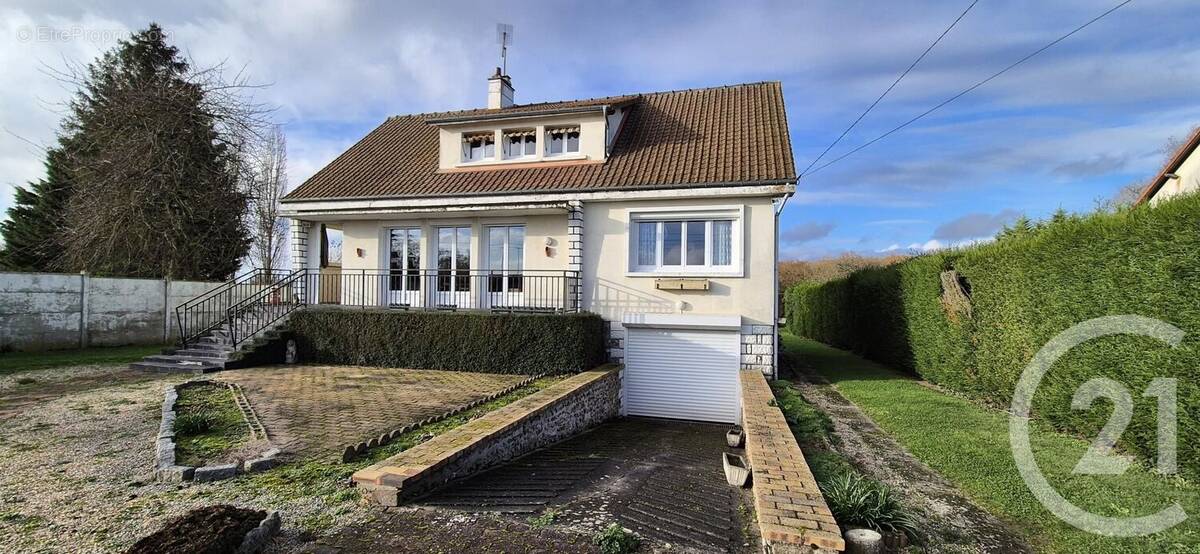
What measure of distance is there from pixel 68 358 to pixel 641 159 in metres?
14.4

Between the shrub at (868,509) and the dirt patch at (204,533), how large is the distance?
3989 mm

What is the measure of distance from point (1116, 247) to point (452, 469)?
280 inches

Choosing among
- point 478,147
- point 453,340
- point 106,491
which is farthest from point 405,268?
point 106,491

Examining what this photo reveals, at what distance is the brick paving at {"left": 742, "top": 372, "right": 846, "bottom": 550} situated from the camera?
3.34 metres

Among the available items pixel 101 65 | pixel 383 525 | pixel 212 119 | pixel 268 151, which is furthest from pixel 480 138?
pixel 101 65

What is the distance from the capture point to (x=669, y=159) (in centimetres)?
1236

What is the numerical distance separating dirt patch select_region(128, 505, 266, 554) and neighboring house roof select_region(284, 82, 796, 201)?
9.21 m

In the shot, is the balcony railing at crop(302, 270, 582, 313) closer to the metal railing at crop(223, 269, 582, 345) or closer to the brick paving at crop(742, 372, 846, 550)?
the metal railing at crop(223, 269, 582, 345)

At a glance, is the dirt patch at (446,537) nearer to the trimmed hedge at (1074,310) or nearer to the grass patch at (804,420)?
the grass patch at (804,420)

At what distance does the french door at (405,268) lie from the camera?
13484 millimetres

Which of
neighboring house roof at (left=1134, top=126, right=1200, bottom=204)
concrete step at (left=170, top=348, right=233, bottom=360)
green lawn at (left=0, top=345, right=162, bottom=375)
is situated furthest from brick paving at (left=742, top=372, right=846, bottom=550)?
neighboring house roof at (left=1134, top=126, right=1200, bottom=204)

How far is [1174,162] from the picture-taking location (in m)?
18.4

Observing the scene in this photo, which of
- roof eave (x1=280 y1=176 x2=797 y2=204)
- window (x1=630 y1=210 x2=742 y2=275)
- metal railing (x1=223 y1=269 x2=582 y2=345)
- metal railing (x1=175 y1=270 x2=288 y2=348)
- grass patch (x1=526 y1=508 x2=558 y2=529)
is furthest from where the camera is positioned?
metal railing (x1=175 y1=270 x2=288 y2=348)

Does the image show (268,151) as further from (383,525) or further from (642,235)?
(383,525)
